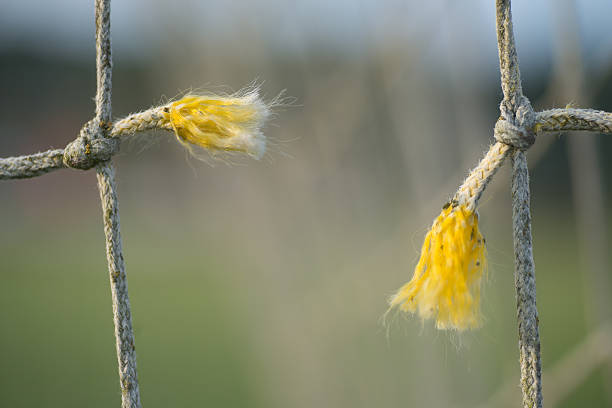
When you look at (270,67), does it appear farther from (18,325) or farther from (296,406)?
(18,325)

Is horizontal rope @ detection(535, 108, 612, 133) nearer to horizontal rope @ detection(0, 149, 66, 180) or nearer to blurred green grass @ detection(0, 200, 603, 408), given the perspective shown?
blurred green grass @ detection(0, 200, 603, 408)

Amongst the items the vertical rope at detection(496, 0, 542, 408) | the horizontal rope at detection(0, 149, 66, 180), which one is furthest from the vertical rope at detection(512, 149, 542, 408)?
the horizontal rope at detection(0, 149, 66, 180)

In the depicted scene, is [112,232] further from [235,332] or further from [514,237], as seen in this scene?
[235,332]

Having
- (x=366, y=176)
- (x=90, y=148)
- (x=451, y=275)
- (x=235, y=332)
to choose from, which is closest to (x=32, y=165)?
(x=90, y=148)

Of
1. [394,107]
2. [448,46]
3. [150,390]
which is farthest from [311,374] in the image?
[150,390]

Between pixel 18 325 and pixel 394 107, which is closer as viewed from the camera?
pixel 394 107

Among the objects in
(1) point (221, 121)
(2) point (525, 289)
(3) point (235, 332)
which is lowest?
(3) point (235, 332)

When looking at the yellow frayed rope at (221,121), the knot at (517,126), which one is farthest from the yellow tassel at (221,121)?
the knot at (517,126)
